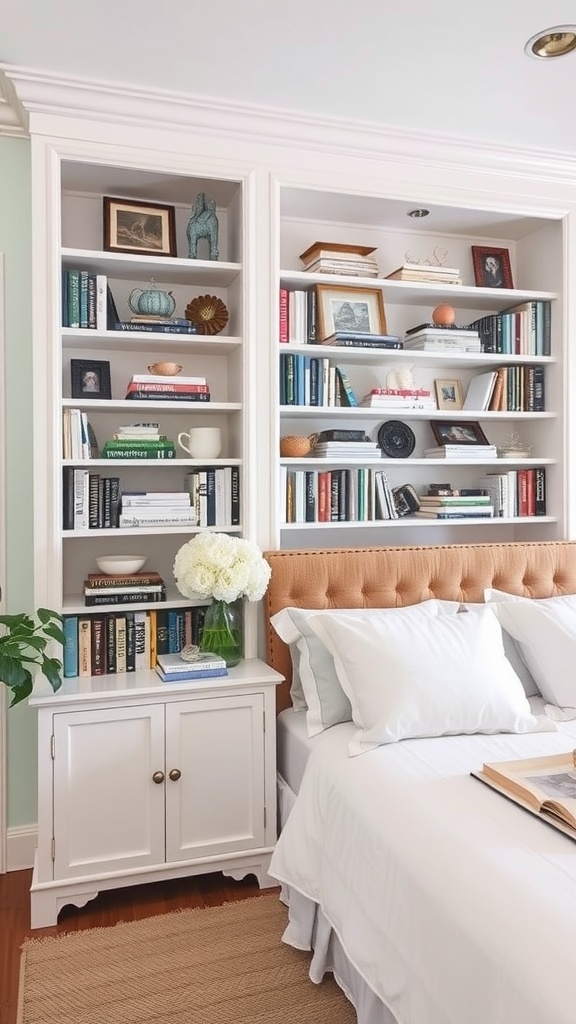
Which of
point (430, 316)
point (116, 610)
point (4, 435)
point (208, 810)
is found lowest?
point (208, 810)

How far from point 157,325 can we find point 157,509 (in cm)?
65

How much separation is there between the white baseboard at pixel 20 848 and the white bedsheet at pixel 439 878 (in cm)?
109

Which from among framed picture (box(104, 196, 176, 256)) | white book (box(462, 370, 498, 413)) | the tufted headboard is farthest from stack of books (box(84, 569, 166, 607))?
white book (box(462, 370, 498, 413))

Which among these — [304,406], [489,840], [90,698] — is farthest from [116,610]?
[489,840]

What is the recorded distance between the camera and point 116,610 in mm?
2605

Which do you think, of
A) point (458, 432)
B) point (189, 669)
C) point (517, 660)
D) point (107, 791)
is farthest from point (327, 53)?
point (107, 791)

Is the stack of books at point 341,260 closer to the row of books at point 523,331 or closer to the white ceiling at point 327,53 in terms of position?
the white ceiling at point 327,53

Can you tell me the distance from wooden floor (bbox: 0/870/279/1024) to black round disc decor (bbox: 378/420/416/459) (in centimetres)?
170

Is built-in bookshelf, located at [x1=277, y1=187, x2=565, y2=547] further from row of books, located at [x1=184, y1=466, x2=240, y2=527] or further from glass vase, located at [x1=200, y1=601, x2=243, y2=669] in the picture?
glass vase, located at [x1=200, y1=601, x2=243, y2=669]

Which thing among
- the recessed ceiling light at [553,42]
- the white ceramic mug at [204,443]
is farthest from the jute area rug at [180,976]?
the recessed ceiling light at [553,42]

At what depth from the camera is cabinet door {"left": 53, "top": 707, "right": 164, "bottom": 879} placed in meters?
2.31

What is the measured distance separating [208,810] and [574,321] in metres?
2.40

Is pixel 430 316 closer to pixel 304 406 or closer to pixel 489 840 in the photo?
pixel 304 406

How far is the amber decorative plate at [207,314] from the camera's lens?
2.79 meters
